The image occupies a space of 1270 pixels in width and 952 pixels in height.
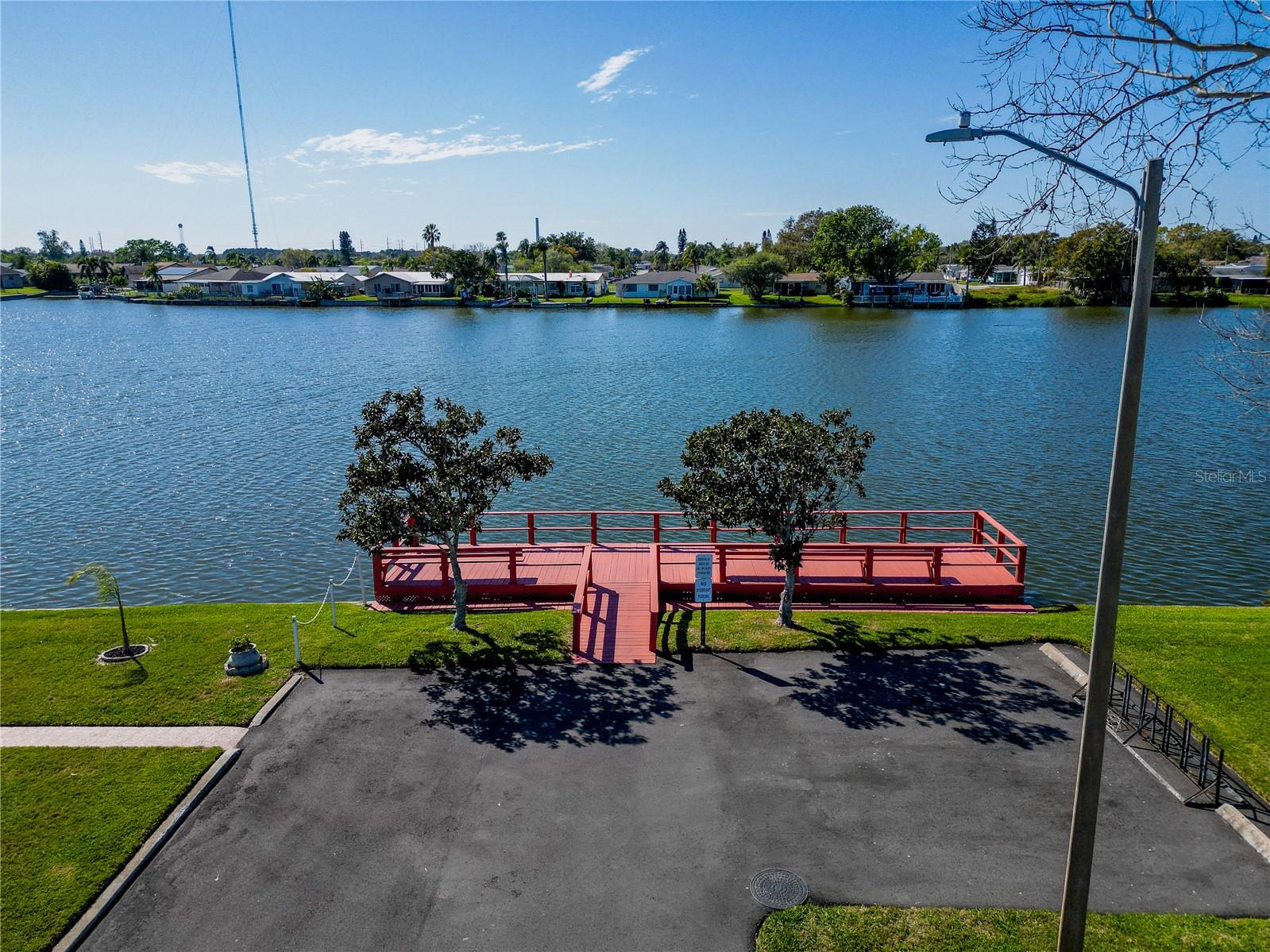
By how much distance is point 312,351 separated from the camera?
281 ft

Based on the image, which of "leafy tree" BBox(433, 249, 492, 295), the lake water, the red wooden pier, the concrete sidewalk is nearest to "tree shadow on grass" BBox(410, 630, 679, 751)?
the red wooden pier

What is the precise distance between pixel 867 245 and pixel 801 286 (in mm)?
16708

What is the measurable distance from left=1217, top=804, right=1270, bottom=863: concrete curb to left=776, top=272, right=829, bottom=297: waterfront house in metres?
136

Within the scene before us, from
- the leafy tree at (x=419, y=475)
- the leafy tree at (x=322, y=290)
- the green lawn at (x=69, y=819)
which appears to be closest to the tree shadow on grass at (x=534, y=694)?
the leafy tree at (x=419, y=475)

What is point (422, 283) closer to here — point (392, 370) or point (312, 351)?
point (312, 351)

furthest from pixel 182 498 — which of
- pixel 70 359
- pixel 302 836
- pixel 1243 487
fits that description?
pixel 70 359

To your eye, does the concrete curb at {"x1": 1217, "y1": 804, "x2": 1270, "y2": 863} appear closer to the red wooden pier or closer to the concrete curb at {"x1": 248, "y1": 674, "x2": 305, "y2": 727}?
the red wooden pier

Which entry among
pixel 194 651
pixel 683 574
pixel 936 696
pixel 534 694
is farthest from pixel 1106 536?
pixel 194 651

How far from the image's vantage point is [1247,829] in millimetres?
11180

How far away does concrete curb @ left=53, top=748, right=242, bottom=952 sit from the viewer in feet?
32.4

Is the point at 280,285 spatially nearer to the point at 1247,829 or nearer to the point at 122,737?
the point at 122,737

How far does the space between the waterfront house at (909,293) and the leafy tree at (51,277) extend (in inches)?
7320

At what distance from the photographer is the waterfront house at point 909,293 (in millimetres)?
134750

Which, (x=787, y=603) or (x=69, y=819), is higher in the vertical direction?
(x=787, y=603)
